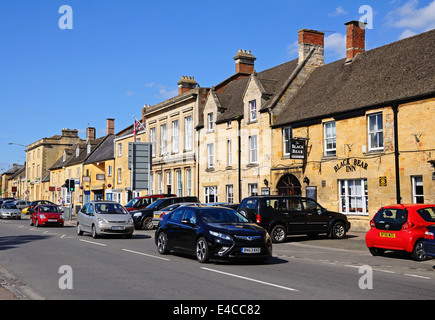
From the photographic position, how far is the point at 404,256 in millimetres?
16031

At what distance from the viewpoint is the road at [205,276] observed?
891 centimetres

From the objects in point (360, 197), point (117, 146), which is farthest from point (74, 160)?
point (360, 197)

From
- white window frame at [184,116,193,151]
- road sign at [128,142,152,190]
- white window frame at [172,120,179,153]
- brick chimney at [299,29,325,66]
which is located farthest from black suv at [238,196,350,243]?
white window frame at [172,120,179,153]

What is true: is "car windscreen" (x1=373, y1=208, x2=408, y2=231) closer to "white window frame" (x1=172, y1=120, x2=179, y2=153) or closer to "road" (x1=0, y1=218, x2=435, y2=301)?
"road" (x1=0, y1=218, x2=435, y2=301)

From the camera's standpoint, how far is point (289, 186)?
1193 inches

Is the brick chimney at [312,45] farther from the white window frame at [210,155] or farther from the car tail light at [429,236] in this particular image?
the car tail light at [429,236]

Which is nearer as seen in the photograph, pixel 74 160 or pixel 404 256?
pixel 404 256

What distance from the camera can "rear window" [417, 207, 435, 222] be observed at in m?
14.7

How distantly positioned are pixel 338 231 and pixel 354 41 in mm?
13681

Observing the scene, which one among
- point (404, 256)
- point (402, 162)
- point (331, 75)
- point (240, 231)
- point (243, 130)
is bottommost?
point (404, 256)

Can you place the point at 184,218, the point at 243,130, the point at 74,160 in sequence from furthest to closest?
the point at 74,160, the point at 243,130, the point at 184,218

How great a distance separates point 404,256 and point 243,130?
1982cm

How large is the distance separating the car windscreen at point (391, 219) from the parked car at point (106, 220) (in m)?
11.1
